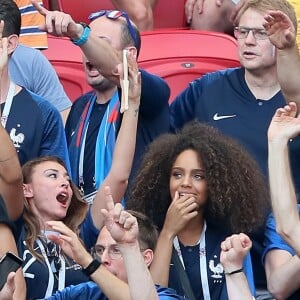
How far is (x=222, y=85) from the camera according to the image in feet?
24.1

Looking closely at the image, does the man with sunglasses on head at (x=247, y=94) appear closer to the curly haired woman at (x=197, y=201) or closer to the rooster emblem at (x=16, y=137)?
the curly haired woman at (x=197, y=201)

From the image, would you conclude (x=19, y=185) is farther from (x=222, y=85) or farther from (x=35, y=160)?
(x=222, y=85)

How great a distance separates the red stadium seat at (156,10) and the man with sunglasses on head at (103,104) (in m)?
1.44

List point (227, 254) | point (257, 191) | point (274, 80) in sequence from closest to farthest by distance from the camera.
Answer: point (227, 254)
point (257, 191)
point (274, 80)

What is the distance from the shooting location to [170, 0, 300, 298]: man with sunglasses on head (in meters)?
7.17

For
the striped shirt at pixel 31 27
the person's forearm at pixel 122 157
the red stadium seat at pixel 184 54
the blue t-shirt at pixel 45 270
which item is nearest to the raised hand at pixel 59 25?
the person's forearm at pixel 122 157

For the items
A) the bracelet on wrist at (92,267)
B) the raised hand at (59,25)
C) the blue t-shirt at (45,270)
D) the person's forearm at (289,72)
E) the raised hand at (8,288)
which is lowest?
the raised hand at (8,288)

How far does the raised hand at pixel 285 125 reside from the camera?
19.7ft

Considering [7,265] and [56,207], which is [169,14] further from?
[7,265]

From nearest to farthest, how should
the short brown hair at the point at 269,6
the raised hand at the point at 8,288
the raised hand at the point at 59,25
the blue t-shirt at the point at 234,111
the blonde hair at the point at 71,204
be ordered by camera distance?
the raised hand at the point at 8,288 < the raised hand at the point at 59,25 < the blonde hair at the point at 71,204 < the blue t-shirt at the point at 234,111 < the short brown hair at the point at 269,6

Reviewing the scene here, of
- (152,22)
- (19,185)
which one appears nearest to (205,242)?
(19,185)

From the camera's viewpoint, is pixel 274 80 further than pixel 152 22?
No

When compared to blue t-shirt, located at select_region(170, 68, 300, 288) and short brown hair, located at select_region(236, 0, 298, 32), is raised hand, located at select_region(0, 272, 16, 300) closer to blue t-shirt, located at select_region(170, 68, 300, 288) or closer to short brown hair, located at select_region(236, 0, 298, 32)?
blue t-shirt, located at select_region(170, 68, 300, 288)

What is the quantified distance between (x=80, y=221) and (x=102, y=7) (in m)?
2.49
